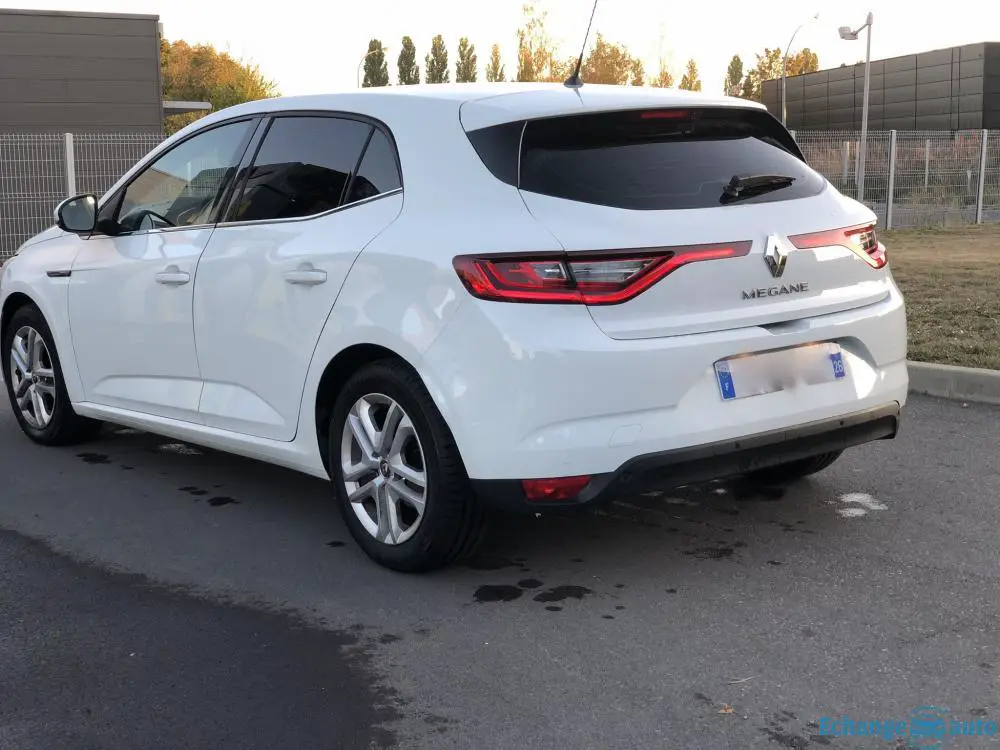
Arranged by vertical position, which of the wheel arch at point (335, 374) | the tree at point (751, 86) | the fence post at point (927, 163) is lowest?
the wheel arch at point (335, 374)

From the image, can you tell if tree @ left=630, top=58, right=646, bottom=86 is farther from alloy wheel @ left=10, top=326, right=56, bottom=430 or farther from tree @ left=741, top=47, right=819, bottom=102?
alloy wheel @ left=10, top=326, right=56, bottom=430

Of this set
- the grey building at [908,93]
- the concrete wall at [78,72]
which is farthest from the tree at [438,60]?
the concrete wall at [78,72]

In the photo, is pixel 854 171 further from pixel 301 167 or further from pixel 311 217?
pixel 311 217

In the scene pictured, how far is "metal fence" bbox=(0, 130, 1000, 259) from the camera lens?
19750 mm

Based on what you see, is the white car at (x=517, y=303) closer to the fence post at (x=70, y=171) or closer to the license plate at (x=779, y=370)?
the license plate at (x=779, y=370)

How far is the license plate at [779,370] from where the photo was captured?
13.3 feet

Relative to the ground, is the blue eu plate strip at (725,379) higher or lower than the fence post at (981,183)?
lower

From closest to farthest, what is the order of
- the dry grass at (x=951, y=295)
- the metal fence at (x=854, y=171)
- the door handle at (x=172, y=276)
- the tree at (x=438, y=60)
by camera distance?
1. the door handle at (x=172, y=276)
2. the dry grass at (x=951, y=295)
3. the metal fence at (x=854, y=171)
4. the tree at (x=438, y=60)

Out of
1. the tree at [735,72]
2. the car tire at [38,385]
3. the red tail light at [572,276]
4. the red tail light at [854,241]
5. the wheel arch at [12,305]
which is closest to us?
the red tail light at [572,276]

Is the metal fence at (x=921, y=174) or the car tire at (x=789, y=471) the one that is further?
the metal fence at (x=921, y=174)

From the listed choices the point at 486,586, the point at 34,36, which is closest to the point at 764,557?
the point at 486,586

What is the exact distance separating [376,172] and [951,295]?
7948 mm

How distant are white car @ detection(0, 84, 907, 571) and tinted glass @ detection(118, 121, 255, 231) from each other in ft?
0.10

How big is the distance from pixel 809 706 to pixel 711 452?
968 mm
